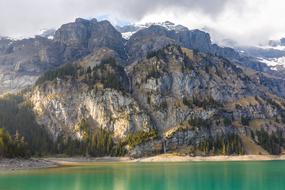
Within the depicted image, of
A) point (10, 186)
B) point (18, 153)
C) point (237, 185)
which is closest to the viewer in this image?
point (10, 186)

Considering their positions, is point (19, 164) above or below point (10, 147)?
below

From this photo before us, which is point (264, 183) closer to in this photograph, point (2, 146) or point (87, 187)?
point (87, 187)

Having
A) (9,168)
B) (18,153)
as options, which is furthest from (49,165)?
(9,168)

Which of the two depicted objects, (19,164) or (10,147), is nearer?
(19,164)

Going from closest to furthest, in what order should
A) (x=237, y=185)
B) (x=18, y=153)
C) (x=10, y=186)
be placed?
1. (x=10, y=186)
2. (x=237, y=185)
3. (x=18, y=153)

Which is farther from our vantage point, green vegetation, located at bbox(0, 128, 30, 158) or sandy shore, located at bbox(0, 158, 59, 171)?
green vegetation, located at bbox(0, 128, 30, 158)

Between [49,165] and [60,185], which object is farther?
[49,165]

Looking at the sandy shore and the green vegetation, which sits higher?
the green vegetation

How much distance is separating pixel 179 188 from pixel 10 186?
3401 cm

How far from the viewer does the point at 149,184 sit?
93750 mm

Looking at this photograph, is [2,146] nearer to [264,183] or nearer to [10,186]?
[10,186]

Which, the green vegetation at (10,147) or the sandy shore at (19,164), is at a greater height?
the green vegetation at (10,147)

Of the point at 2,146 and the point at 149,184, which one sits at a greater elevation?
the point at 2,146

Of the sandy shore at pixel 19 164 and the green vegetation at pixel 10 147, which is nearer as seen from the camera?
the sandy shore at pixel 19 164
